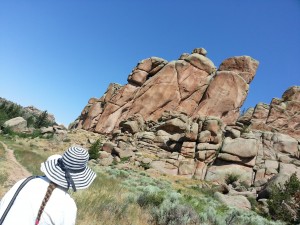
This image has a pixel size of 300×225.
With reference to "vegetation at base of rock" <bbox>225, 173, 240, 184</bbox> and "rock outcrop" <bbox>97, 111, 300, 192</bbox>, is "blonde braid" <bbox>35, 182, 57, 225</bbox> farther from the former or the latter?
"vegetation at base of rock" <bbox>225, 173, 240, 184</bbox>

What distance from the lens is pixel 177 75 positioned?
5541 cm

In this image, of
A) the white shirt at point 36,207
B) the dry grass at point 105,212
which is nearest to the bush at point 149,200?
the dry grass at point 105,212

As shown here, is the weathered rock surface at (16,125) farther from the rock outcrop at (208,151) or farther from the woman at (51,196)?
the woman at (51,196)

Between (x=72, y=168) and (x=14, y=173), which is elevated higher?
(x=72, y=168)

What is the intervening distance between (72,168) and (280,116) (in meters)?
62.5

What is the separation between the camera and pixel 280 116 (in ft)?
195

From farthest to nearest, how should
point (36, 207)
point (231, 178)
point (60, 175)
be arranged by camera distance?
point (231, 178) < point (60, 175) < point (36, 207)

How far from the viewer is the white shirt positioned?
2.50m

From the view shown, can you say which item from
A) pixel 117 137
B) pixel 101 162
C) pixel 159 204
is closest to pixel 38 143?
pixel 117 137

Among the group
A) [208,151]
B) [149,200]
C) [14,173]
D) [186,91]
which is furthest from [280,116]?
[149,200]

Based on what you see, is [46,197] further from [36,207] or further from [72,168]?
[72,168]

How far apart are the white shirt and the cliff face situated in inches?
1970

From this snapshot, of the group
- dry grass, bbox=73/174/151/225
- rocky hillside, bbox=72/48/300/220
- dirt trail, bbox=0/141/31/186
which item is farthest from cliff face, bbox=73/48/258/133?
dry grass, bbox=73/174/151/225

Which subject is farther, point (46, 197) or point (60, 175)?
point (60, 175)
